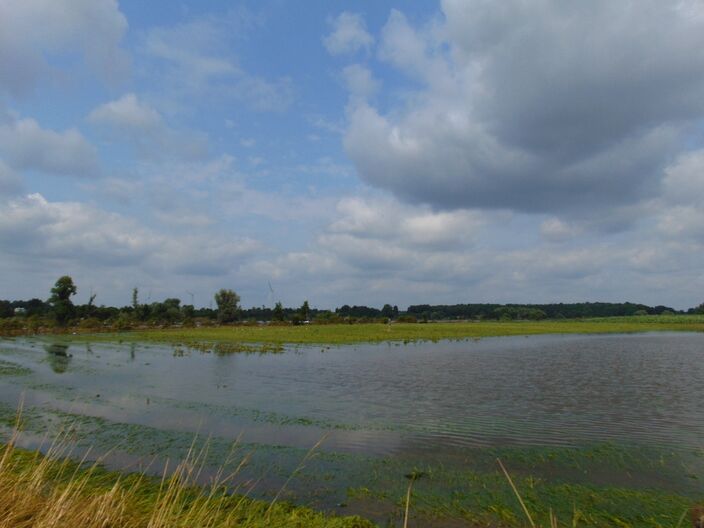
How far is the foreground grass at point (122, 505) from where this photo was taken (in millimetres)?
6102

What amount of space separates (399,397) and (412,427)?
564cm

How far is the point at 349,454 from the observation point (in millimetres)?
12852

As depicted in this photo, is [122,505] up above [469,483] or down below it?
above

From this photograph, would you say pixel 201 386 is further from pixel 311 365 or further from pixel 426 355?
pixel 426 355

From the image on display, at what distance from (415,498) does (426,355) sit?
3160cm

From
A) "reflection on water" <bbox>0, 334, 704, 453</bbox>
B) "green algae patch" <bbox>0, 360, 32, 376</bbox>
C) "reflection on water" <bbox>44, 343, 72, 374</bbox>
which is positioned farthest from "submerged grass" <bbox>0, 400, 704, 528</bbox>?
"reflection on water" <bbox>44, 343, 72, 374</bbox>

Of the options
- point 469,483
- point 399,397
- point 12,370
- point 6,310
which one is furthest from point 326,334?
point 6,310

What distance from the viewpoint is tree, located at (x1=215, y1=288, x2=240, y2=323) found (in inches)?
5069

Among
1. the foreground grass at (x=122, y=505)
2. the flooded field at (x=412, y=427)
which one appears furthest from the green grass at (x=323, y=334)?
the foreground grass at (x=122, y=505)

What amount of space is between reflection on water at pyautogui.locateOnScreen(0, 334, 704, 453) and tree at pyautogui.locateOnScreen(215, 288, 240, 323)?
300ft

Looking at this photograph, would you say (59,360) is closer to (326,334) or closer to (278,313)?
(326,334)

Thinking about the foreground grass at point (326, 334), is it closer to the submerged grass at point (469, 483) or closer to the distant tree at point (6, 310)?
the submerged grass at point (469, 483)

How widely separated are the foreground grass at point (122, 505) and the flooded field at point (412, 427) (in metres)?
1.02

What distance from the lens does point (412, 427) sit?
631 inches
